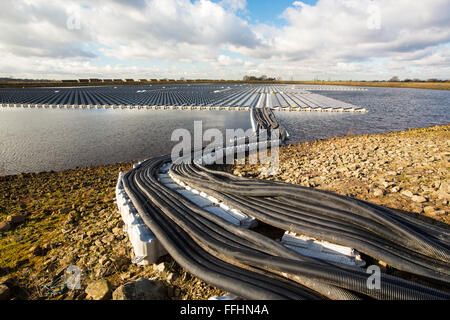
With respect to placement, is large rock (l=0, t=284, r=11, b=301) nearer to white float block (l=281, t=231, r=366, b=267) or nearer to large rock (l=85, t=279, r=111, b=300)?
large rock (l=85, t=279, r=111, b=300)

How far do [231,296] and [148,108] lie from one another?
21916 mm

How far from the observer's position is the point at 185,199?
13.9ft

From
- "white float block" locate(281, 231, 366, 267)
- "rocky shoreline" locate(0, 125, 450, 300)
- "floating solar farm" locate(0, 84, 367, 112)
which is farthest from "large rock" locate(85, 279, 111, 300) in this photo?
"floating solar farm" locate(0, 84, 367, 112)

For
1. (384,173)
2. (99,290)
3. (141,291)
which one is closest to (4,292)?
(99,290)

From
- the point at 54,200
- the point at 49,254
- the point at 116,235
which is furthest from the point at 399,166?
the point at 54,200

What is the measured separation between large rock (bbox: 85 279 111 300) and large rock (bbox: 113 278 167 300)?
0.23 metres

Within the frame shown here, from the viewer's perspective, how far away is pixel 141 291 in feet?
8.08

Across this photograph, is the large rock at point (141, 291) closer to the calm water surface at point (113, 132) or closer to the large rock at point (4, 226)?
the large rock at point (4, 226)

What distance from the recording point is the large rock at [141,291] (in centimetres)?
240

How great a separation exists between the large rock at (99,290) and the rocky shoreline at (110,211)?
0.03 feet

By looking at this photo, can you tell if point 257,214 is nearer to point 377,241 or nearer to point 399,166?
point 377,241

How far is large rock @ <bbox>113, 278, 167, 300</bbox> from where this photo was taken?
2398mm
